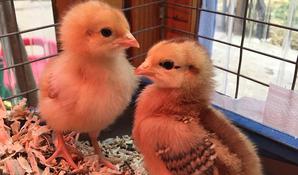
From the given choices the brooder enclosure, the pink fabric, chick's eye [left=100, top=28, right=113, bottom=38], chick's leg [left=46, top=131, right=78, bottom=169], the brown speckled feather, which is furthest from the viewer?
the pink fabric

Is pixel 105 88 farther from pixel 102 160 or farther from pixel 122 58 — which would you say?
pixel 102 160

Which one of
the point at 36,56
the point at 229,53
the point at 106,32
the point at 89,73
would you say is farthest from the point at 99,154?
the point at 229,53

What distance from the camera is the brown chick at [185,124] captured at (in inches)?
33.9

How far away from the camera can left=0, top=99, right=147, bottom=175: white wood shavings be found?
108 centimetres

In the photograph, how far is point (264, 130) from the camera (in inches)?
50.3

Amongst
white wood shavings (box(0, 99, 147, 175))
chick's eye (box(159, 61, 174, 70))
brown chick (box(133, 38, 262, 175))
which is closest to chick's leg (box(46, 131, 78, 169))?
white wood shavings (box(0, 99, 147, 175))

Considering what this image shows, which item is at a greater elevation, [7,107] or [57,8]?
[57,8]

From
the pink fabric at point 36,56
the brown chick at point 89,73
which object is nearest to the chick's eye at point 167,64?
the brown chick at point 89,73

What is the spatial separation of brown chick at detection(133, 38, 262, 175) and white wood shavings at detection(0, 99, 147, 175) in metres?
0.29

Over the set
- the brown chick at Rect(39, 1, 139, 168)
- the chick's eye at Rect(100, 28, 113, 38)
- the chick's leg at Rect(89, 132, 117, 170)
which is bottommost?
the chick's leg at Rect(89, 132, 117, 170)

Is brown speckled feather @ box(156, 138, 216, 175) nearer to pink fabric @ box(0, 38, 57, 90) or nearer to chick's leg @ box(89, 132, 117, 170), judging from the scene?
chick's leg @ box(89, 132, 117, 170)

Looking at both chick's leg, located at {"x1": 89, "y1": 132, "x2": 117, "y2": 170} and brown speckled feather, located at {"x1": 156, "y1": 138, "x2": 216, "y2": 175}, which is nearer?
brown speckled feather, located at {"x1": 156, "y1": 138, "x2": 216, "y2": 175}

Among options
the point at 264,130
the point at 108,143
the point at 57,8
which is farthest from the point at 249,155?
the point at 57,8

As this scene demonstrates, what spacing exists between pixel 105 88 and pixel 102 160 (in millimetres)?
299
